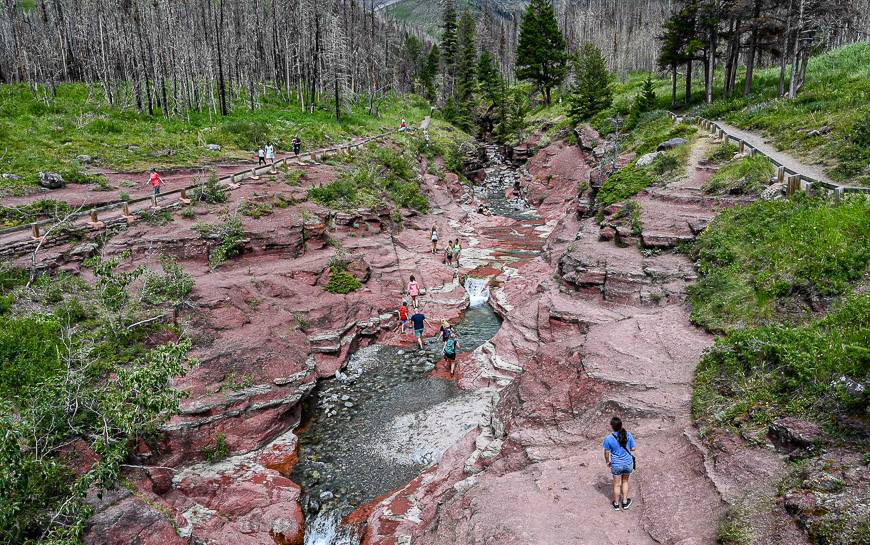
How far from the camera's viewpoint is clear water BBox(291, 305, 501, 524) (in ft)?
44.8

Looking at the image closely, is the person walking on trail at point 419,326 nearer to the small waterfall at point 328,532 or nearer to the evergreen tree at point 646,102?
the small waterfall at point 328,532

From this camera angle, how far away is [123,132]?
1448 inches

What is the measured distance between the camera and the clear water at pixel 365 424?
1364 centimetres

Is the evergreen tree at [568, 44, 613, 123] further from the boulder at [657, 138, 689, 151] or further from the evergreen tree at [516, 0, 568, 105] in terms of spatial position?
the boulder at [657, 138, 689, 151]

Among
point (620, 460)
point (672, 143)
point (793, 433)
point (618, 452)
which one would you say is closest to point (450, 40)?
point (672, 143)

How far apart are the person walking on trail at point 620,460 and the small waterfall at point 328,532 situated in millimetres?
6394

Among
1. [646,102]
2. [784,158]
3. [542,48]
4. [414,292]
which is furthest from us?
[542,48]

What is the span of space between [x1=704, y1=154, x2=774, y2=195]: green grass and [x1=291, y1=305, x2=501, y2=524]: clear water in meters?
12.3

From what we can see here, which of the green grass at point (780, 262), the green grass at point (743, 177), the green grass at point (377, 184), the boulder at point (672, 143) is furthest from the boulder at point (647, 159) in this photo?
the green grass at point (377, 184)

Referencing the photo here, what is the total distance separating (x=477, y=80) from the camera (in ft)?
265

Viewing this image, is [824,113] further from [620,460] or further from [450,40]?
[450,40]

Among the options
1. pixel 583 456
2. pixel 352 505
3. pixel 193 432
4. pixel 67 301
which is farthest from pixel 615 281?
pixel 67 301

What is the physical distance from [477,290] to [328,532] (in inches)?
662

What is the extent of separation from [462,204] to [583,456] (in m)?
35.9
